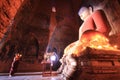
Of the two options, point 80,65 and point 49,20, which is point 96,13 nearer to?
point 80,65

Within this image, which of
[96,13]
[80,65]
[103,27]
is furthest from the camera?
[96,13]

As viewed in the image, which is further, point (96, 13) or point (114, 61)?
point (96, 13)

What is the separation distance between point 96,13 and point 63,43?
296 inches

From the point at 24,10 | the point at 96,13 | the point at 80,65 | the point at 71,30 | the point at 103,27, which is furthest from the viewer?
the point at 71,30

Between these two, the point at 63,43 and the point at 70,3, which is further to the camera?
the point at 63,43

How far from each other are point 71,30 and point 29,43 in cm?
517

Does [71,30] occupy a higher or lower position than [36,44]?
higher

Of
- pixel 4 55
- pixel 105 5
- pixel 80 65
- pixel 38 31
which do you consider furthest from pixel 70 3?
pixel 80 65

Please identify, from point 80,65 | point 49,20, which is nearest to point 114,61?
point 80,65

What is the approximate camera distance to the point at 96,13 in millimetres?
6555

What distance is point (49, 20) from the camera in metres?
10.8

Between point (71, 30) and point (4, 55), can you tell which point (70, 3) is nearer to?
point (71, 30)

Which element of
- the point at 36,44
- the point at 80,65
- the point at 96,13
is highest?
the point at 96,13

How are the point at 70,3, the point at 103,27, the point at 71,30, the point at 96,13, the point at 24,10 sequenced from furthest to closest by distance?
the point at 71,30, the point at 70,3, the point at 24,10, the point at 96,13, the point at 103,27
